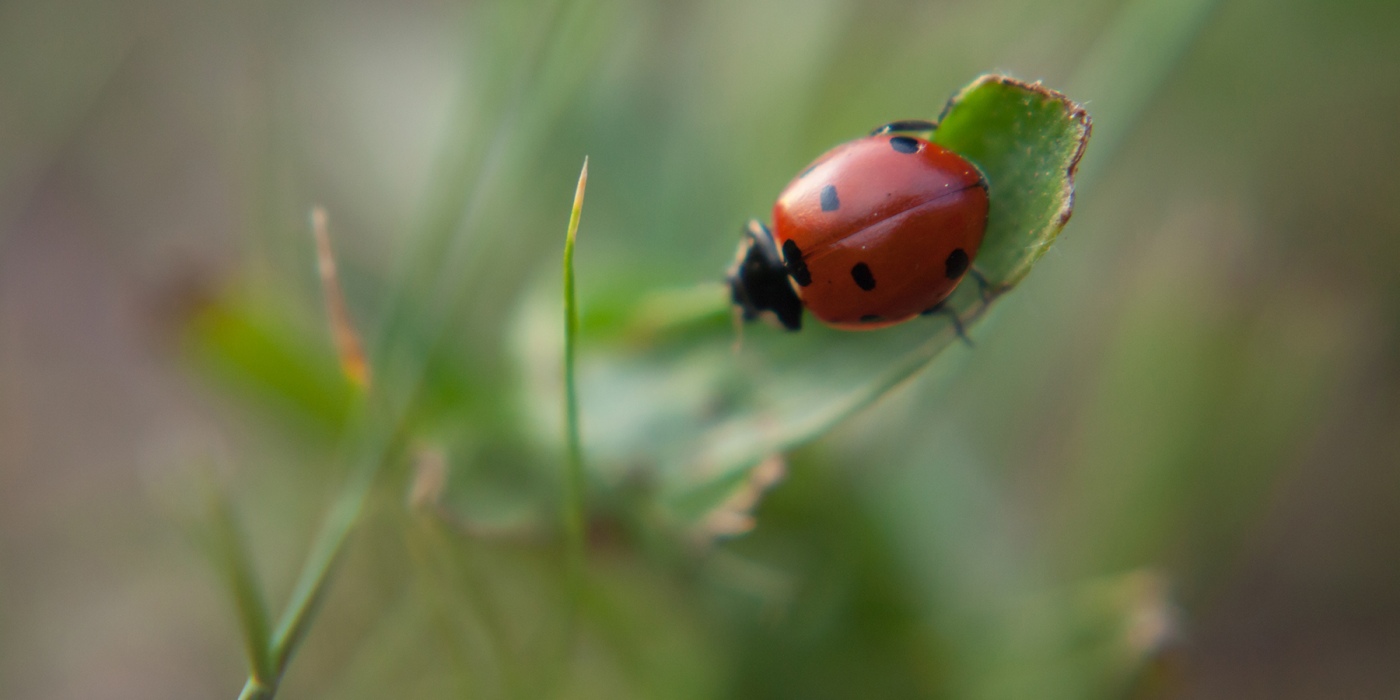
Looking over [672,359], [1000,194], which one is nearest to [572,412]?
[672,359]

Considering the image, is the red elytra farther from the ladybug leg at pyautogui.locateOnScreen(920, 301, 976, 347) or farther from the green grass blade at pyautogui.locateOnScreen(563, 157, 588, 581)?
the green grass blade at pyautogui.locateOnScreen(563, 157, 588, 581)

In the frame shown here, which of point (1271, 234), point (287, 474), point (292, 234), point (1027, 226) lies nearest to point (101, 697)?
point (287, 474)

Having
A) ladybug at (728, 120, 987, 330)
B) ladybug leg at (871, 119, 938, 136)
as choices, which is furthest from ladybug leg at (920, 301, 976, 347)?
ladybug leg at (871, 119, 938, 136)

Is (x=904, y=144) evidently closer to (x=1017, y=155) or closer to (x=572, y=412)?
(x=1017, y=155)

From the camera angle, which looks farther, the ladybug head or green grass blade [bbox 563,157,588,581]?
the ladybug head

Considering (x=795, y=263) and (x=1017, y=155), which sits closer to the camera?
(x=1017, y=155)

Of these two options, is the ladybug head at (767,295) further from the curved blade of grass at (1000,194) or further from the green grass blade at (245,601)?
the green grass blade at (245,601)

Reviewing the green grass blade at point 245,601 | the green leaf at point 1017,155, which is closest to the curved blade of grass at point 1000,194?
the green leaf at point 1017,155

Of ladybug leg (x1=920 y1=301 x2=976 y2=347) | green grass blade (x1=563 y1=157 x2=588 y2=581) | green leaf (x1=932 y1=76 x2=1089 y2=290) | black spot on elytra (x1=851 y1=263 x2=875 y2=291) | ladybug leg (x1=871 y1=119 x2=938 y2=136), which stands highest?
ladybug leg (x1=871 y1=119 x2=938 y2=136)
